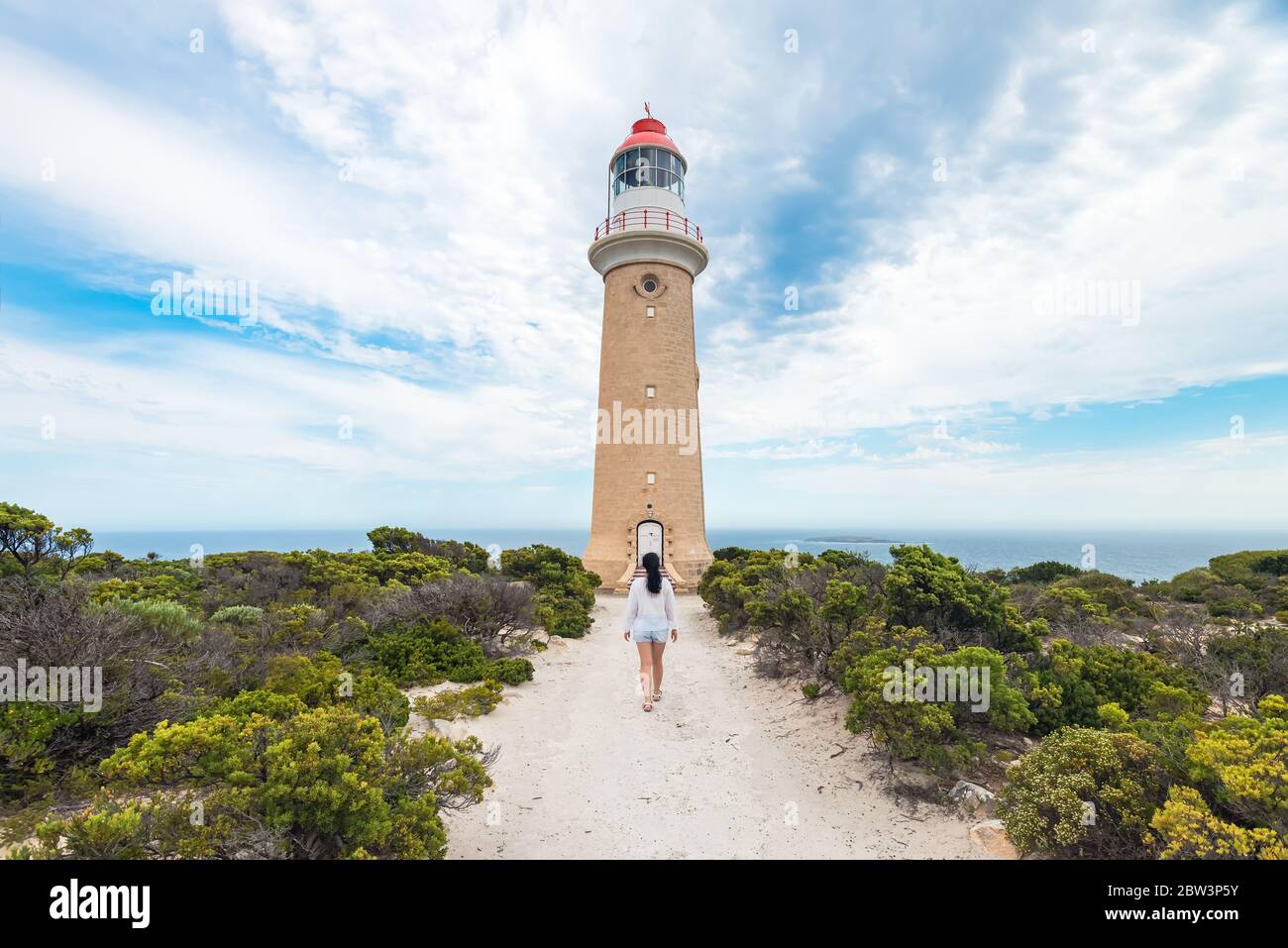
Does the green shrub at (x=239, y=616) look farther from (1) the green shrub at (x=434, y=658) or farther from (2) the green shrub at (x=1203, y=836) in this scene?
(2) the green shrub at (x=1203, y=836)

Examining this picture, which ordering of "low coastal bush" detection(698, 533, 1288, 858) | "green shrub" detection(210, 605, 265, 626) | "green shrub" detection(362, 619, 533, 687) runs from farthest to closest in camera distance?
1. "green shrub" detection(210, 605, 265, 626)
2. "green shrub" detection(362, 619, 533, 687)
3. "low coastal bush" detection(698, 533, 1288, 858)

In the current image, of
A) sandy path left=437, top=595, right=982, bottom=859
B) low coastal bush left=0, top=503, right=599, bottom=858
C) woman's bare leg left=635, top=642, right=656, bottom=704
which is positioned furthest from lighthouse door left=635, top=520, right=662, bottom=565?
woman's bare leg left=635, top=642, right=656, bottom=704

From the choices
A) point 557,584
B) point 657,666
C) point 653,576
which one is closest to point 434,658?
point 657,666

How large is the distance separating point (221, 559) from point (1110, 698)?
1952cm

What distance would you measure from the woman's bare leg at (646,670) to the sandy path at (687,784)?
0.84 feet

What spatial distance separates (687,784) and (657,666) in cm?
250

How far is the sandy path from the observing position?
4.42 metres

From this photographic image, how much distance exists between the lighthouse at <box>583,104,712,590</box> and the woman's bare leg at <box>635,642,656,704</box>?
10.4m

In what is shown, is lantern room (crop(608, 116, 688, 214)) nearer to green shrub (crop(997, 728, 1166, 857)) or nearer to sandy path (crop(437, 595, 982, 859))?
sandy path (crop(437, 595, 982, 859))

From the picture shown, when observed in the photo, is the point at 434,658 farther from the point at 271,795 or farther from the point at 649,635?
the point at 271,795
